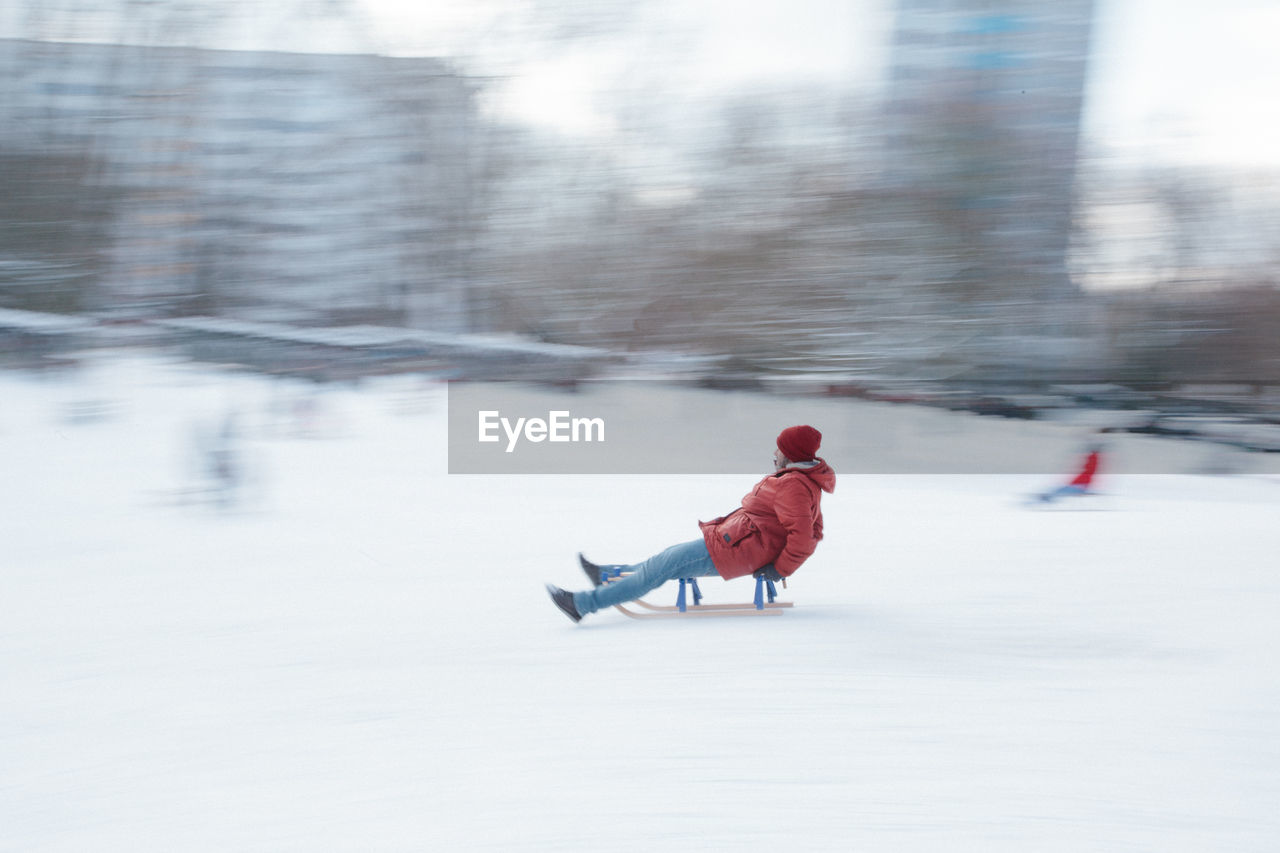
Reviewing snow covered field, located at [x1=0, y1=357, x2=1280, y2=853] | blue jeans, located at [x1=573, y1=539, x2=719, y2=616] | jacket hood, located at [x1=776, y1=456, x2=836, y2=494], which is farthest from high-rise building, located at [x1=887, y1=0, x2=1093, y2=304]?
blue jeans, located at [x1=573, y1=539, x2=719, y2=616]

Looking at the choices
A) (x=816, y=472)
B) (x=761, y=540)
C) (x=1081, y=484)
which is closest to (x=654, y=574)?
(x=761, y=540)

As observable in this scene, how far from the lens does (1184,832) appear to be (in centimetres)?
216

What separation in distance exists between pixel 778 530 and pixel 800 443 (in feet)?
1.20

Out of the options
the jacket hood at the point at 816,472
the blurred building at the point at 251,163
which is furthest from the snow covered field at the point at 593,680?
the blurred building at the point at 251,163

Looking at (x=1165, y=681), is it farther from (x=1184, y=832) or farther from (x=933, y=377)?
(x=933, y=377)

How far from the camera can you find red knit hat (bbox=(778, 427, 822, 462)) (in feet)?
11.8

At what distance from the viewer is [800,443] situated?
3590 millimetres

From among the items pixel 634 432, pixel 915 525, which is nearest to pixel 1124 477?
pixel 915 525

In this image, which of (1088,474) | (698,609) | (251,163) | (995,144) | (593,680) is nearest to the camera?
(593,680)

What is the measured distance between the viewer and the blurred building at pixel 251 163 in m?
7.17

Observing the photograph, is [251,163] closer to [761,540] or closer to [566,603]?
[566,603]

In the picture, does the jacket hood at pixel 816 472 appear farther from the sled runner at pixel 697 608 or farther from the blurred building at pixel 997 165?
the blurred building at pixel 997 165

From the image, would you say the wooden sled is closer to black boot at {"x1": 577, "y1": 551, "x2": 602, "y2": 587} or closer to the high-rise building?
black boot at {"x1": 577, "y1": 551, "x2": 602, "y2": 587}

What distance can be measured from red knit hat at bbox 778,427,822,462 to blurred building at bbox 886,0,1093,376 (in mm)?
5113
